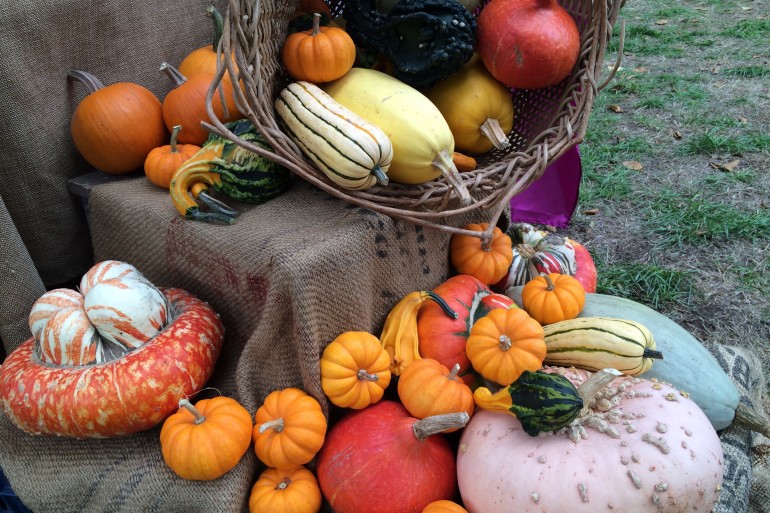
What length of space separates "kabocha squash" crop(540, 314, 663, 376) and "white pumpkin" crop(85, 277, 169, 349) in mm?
1048

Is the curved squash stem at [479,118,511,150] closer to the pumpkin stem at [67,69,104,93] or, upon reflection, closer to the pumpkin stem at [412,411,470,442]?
the pumpkin stem at [412,411,470,442]

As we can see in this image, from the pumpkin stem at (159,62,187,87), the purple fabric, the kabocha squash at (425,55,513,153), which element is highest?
the pumpkin stem at (159,62,187,87)

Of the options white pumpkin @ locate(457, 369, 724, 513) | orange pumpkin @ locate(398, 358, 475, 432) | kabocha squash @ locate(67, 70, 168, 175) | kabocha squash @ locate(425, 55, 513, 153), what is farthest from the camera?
kabocha squash @ locate(67, 70, 168, 175)

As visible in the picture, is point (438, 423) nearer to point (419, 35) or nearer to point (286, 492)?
point (286, 492)

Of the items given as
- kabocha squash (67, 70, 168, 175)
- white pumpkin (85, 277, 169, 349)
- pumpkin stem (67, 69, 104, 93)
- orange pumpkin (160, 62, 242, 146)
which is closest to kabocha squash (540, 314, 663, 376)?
white pumpkin (85, 277, 169, 349)

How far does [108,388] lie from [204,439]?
9.6 inches

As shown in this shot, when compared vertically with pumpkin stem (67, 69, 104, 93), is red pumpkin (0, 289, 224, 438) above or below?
below

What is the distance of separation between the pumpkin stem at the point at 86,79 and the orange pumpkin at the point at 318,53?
72cm

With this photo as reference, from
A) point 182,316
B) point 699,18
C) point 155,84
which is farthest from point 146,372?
point 699,18

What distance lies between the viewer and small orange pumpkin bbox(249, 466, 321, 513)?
125 centimetres

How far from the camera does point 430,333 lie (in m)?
1.55

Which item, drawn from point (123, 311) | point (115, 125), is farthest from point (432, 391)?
point (115, 125)

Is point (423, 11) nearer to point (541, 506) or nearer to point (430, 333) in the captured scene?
point (430, 333)

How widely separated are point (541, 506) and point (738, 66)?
15.2 ft
